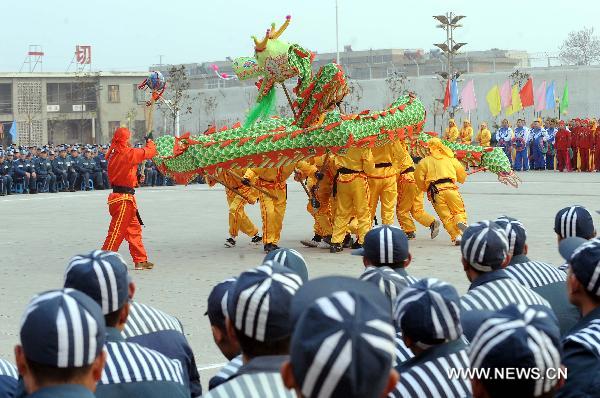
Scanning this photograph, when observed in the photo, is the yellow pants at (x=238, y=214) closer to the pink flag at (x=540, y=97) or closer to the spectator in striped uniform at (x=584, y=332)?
the spectator in striped uniform at (x=584, y=332)

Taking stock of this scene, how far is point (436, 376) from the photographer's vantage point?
11.4 feet

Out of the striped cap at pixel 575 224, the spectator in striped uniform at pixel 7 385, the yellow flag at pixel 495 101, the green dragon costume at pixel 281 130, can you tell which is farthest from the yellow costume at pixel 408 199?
the yellow flag at pixel 495 101

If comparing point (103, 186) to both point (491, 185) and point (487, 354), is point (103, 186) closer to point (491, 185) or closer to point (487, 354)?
point (491, 185)

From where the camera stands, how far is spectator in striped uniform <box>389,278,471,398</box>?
3.45 m

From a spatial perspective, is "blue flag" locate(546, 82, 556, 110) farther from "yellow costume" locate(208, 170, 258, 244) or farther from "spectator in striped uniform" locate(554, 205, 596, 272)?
"spectator in striped uniform" locate(554, 205, 596, 272)

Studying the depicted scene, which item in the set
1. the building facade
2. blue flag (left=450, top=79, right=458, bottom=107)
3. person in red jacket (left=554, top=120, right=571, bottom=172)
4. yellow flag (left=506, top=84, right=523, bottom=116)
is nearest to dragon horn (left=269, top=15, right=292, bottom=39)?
person in red jacket (left=554, top=120, right=571, bottom=172)

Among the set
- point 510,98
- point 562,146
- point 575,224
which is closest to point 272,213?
point 575,224

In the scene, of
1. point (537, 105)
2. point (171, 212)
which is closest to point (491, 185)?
point (171, 212)

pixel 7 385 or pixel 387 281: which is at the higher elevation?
pixel 387 281

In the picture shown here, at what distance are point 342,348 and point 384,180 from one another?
34.5 ft

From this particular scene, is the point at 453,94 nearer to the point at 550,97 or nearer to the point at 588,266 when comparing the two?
the point at 550,97

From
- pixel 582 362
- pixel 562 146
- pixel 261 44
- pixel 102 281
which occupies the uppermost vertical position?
pixel 261 44

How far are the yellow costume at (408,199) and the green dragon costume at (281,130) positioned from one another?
1.02 meters

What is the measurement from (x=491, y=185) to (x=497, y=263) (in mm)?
19308
